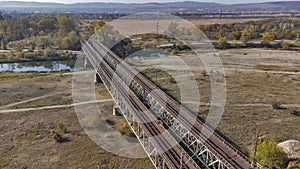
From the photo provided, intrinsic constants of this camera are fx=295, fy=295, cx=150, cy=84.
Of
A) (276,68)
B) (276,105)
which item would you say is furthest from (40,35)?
(276,105)

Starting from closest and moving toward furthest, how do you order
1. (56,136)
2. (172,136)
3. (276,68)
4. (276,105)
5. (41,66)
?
(172,136)
(56,136)
(276,105)
(276,68)
(41,66)

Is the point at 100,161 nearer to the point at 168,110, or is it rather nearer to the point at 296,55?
the point at 168,110

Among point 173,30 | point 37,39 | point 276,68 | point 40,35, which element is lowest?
point 276,68

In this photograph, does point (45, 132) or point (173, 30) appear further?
point (173, 30)

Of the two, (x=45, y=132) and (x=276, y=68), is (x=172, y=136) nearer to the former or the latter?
(x=45, y=132)

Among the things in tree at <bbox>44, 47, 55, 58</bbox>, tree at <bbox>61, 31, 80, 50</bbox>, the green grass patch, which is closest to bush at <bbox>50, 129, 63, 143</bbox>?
the green grass patch

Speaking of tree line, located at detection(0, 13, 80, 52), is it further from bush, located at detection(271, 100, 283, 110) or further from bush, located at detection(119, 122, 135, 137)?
bush, located at detection(271, 100, 283, 110)

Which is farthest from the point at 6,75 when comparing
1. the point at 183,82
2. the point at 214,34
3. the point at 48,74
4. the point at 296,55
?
the point at 214,34
